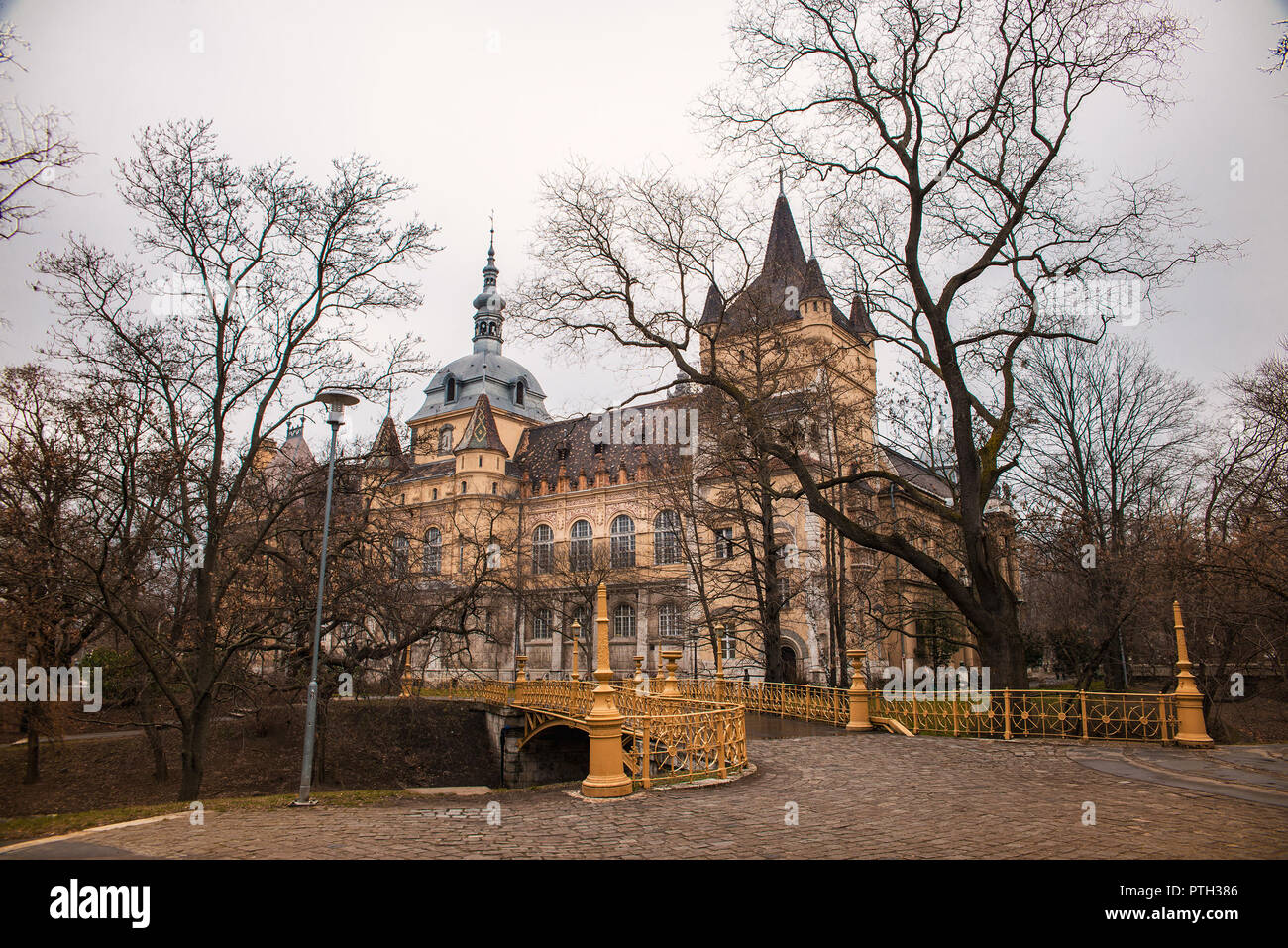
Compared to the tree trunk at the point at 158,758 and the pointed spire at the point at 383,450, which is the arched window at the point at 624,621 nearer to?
the tree trunk at the point at 158,758

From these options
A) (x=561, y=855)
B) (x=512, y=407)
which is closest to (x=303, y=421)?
(x=561, y=855)

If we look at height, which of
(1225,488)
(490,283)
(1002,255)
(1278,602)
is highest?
(490,283)

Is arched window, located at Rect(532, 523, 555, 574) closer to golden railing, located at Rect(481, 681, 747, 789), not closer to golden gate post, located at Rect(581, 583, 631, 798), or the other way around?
golden railing, located at Rect(481, 681, 747, 789)

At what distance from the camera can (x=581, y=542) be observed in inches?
2020

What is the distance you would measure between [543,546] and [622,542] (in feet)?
21.8

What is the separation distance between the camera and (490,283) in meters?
67.8

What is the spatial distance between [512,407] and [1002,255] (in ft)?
163

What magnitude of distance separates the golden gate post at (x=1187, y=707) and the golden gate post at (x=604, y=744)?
32.5ft

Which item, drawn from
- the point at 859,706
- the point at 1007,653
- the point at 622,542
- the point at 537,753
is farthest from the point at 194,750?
the point at 622,542

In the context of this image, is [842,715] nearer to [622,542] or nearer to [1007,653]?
[1007,653]

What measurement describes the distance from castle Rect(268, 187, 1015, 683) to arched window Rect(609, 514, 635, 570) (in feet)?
0.37

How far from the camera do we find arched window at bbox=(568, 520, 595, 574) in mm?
47141
